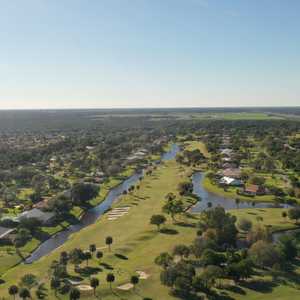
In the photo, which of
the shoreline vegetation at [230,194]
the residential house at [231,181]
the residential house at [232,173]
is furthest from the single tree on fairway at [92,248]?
the residential house at [232,173]

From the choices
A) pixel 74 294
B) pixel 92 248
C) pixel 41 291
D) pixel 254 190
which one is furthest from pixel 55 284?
pixel 254 190

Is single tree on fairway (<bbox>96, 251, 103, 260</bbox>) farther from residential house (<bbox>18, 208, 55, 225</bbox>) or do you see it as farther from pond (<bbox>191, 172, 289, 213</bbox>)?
pond (<bbox>191, 172, 289, 213</bbox>)

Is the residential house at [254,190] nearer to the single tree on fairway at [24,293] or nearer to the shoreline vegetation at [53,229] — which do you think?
the shoreline vegetation at [53,229]

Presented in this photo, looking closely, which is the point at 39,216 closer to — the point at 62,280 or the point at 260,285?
the point at 62,280

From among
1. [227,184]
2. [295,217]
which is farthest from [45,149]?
[295,217]

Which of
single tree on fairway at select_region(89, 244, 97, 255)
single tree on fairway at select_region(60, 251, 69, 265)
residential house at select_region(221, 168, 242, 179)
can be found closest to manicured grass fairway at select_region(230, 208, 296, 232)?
residential house at select_region(221, 168, 242, 179)

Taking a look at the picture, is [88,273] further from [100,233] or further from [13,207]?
[13,207]
